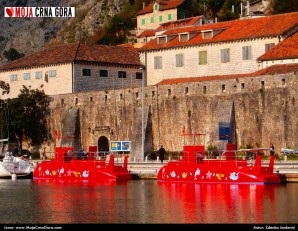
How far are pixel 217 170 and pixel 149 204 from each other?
9655 millimetres

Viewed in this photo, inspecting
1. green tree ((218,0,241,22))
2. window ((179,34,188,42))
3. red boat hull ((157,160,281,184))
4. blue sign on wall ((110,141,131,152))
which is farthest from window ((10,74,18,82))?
red boat hull ((157,160,281,184))

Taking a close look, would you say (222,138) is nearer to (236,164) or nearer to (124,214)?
(236,164)

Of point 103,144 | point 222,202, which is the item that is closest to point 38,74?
point 103,144

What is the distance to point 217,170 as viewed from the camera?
162 feet

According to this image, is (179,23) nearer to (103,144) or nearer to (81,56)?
(81,56)

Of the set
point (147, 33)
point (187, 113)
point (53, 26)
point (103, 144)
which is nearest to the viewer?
point (187, 113)

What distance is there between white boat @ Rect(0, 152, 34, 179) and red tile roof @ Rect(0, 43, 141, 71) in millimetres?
18866

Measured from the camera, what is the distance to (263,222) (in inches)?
1299

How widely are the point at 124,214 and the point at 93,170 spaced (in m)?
18.5

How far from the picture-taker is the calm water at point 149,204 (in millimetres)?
34906

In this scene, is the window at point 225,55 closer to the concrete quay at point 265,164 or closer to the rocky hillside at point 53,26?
the concrete quay at point 265,164

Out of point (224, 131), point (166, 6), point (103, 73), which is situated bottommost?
point (224, 131)

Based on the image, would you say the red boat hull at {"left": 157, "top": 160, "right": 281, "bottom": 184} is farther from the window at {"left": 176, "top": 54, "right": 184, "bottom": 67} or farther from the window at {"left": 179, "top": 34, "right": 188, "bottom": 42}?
the window at {"left": 179, "top": 34, "right": 188, "bottom": 42}

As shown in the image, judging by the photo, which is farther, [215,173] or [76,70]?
[76,70]
